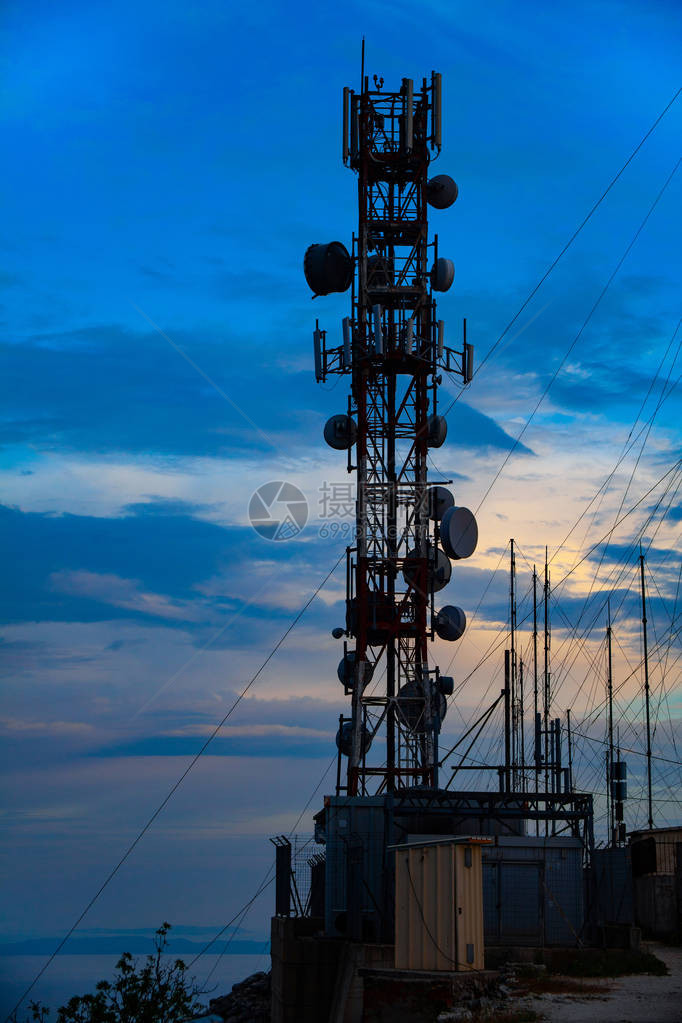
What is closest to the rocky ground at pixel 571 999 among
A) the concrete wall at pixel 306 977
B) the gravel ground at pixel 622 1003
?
the gravel ground at pixel 622 1003

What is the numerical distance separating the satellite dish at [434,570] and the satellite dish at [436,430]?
3.90 meters

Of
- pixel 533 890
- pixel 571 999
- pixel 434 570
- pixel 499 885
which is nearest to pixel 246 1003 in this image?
pixel 499 885

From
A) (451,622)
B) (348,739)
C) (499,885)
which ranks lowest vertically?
(499,885)

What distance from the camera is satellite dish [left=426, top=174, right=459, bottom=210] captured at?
45875 mm

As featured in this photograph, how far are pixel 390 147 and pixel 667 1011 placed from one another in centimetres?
3423

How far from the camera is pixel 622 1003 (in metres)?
23.0

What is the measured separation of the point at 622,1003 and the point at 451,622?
69.0 ft

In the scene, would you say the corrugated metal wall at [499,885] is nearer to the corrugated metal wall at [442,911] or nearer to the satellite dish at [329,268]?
the corrugated metal wall at [442,911]

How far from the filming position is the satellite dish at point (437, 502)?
44.2m

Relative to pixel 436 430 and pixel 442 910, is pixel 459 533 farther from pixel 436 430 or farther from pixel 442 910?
pixel 442 910

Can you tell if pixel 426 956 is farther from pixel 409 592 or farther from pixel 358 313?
pixel 358 313

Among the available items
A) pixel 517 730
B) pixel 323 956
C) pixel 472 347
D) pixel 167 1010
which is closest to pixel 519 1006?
pixel 167 1010

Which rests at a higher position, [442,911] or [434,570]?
[434,570]

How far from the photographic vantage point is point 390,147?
46.4 m
